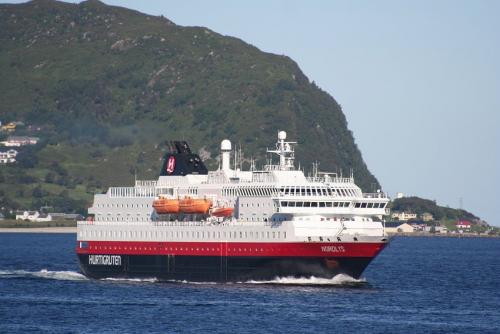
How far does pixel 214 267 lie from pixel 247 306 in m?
11.3

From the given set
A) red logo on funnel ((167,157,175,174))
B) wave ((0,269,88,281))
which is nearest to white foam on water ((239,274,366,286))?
red logo on funnel ((167,157,175,174))

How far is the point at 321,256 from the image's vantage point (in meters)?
72.2

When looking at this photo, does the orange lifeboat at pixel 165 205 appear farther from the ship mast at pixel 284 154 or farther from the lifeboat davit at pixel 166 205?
the ship mast at pixel 284 154

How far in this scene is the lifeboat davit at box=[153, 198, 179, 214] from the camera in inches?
3140

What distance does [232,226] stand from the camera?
75.8m

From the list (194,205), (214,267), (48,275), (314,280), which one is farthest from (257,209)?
(48,275)

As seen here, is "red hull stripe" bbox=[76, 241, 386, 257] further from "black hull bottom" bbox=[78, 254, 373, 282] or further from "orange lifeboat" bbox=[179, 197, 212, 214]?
"orange lifeboat" bbox=[179, 197, 212, 214]

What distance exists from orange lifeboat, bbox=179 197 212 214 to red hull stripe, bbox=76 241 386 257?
2.28 m

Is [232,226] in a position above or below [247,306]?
above

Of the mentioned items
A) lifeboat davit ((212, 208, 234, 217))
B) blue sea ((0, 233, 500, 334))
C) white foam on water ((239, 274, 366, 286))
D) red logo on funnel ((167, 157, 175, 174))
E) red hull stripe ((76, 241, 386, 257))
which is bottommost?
blue sea ((0, 233, 500, 334))

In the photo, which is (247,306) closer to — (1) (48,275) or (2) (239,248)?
(2) (239,248)

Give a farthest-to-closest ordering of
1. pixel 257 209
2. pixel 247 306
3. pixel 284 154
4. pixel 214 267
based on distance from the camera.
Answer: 1. pixel 284 154
2. pixel 214 267
3. pixel 257 209
4. pixel 247 306

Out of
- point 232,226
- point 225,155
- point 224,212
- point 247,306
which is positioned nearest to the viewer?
point 247,306

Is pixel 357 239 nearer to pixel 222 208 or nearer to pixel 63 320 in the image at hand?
pixel 222 208
